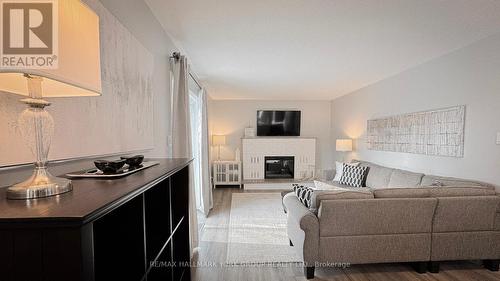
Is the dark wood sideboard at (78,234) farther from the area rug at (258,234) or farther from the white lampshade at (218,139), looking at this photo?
the white lampshade at (218,139)

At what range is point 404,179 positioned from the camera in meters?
3.54

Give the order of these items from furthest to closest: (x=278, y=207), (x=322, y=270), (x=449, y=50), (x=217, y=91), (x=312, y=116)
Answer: (x=312, y=116), (x=217, y=91), (x=278, y=207), (x=449, y=50), (x=322, y=270)

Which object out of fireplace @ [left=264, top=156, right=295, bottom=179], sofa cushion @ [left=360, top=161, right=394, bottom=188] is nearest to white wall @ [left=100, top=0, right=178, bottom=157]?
sofa cushion @ [left=360, top=161, right=394, bottom=188]

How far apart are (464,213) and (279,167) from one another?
177 inches

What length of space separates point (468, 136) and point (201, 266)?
3407mm

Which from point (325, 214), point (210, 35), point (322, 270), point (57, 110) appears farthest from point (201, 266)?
point (210, 35)

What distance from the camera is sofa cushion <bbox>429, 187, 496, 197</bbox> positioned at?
7.84 feet

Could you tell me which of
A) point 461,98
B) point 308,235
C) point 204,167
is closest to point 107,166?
point 308,235

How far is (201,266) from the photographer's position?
2.56 m

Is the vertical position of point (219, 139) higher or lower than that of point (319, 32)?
lower

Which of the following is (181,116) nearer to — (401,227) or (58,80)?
(58,80)

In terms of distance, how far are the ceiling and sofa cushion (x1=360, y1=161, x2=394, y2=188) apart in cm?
163

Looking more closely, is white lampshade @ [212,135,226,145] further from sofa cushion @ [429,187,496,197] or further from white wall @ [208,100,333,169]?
sofa cushion @ [429,187,496,197]

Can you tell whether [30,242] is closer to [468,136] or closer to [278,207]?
[468,136]
